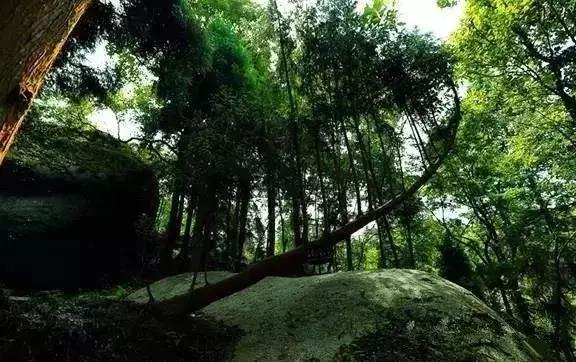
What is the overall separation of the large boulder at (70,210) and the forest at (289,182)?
1.8 inches

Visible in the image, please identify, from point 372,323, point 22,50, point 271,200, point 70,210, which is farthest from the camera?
point 70,210

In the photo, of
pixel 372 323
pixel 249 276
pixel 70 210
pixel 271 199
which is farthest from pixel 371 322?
pixel 70 210

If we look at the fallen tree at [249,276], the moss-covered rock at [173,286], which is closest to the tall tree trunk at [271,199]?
the moss-covered rock at [173,286]

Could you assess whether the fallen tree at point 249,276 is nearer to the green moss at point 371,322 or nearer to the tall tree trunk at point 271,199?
the green moss at point 371,322

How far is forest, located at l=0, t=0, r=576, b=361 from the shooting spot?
184 inches

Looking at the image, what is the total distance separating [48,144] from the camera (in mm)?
9570

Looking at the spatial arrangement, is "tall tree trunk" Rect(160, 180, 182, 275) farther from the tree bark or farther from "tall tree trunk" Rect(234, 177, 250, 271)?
the tree bark

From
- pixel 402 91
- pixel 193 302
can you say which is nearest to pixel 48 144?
pixel 193 302

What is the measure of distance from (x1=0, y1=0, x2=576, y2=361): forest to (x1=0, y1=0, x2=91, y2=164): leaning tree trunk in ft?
11.2

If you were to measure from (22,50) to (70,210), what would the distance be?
29.5 ft

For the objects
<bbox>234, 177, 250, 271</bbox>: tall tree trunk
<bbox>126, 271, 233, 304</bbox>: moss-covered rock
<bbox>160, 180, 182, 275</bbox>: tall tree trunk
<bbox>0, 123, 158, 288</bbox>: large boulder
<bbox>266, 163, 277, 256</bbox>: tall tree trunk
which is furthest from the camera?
<bbox>160, 180, 182, 275</bbox>: tall tree trunk

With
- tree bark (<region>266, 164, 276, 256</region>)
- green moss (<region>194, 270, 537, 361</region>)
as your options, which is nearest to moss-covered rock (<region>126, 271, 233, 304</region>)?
tree bark (<region>266, 164, 276, 256</region>)

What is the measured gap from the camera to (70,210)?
356 inches

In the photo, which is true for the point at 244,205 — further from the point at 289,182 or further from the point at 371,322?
the point at 371,322
